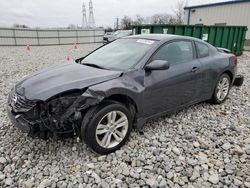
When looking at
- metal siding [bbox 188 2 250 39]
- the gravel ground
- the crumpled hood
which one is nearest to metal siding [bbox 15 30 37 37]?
metal siding [bbox 188 2 250 39]

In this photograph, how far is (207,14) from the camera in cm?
1822

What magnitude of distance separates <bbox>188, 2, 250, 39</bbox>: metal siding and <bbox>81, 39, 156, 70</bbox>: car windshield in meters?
15.6

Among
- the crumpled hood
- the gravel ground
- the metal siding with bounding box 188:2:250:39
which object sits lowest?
the gravel ground

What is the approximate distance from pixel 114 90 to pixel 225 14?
57.4 feet

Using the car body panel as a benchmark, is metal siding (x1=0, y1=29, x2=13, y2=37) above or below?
above

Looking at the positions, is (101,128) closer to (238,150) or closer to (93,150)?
(93,150)

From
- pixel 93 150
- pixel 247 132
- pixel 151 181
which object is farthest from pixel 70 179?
pixel 247 132

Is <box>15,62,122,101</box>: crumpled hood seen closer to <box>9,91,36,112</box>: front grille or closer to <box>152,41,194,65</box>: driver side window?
<box>9,91,36,112</box>: front grille

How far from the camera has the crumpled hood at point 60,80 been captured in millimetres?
2523

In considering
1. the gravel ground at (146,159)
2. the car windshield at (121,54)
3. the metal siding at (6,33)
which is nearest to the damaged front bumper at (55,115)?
the gravel ground at (146,159)

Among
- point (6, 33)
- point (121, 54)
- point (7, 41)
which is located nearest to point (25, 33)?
point (6, 33)

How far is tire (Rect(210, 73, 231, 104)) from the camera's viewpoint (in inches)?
171

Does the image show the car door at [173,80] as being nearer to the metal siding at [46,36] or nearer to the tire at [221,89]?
the tire at [221,89]

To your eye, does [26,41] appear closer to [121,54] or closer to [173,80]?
[121,54]
